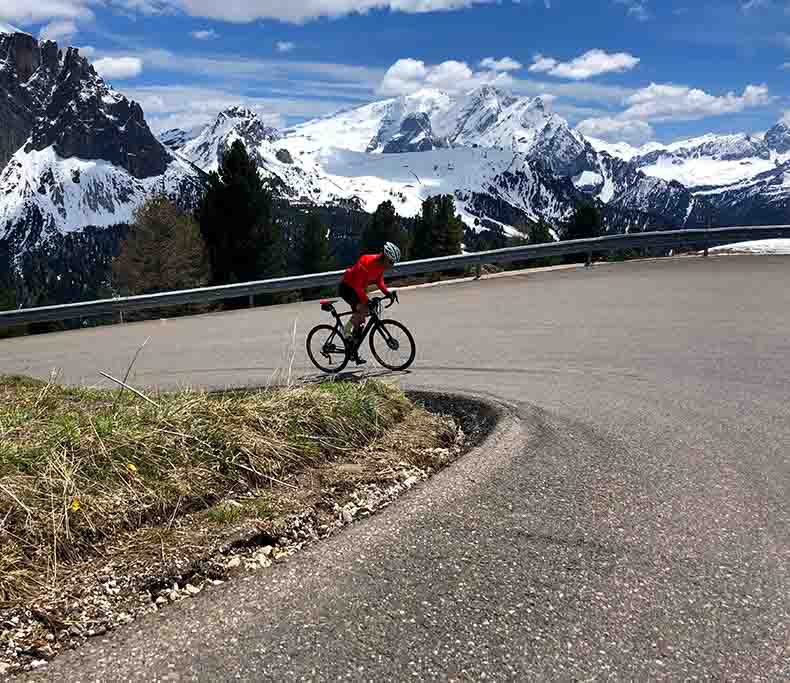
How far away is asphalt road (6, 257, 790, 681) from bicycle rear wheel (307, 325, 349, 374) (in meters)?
2.47

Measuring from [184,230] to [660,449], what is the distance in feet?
132

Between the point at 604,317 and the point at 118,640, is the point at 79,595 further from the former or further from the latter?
the point at 604,317

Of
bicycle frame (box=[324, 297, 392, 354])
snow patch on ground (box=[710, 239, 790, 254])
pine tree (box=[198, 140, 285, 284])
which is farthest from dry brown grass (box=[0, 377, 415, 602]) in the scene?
pine tree (box=[198, 140, 285, 284])

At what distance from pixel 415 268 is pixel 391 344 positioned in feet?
33.6

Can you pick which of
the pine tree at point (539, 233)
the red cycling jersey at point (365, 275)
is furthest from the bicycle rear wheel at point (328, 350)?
the pine tree at point (539, 233)

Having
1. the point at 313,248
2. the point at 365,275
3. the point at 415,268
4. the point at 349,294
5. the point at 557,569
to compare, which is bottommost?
the point at 557,569

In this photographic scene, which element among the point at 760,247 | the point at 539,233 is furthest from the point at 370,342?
the point at 539,233

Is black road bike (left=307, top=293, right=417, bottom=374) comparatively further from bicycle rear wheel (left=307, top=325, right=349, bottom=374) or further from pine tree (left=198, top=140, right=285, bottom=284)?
pine tree (left=198, top=140, right=285, bottom=284)

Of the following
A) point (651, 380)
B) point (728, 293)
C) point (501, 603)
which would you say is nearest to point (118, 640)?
point (501, 603)

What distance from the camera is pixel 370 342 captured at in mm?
10102

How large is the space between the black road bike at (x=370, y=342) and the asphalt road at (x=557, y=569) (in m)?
1.85

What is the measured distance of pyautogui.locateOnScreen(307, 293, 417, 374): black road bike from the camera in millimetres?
9977

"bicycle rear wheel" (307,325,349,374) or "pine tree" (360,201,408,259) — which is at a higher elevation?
"pine tree" (360,201,408,259)

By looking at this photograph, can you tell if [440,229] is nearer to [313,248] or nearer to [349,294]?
[313,248]
